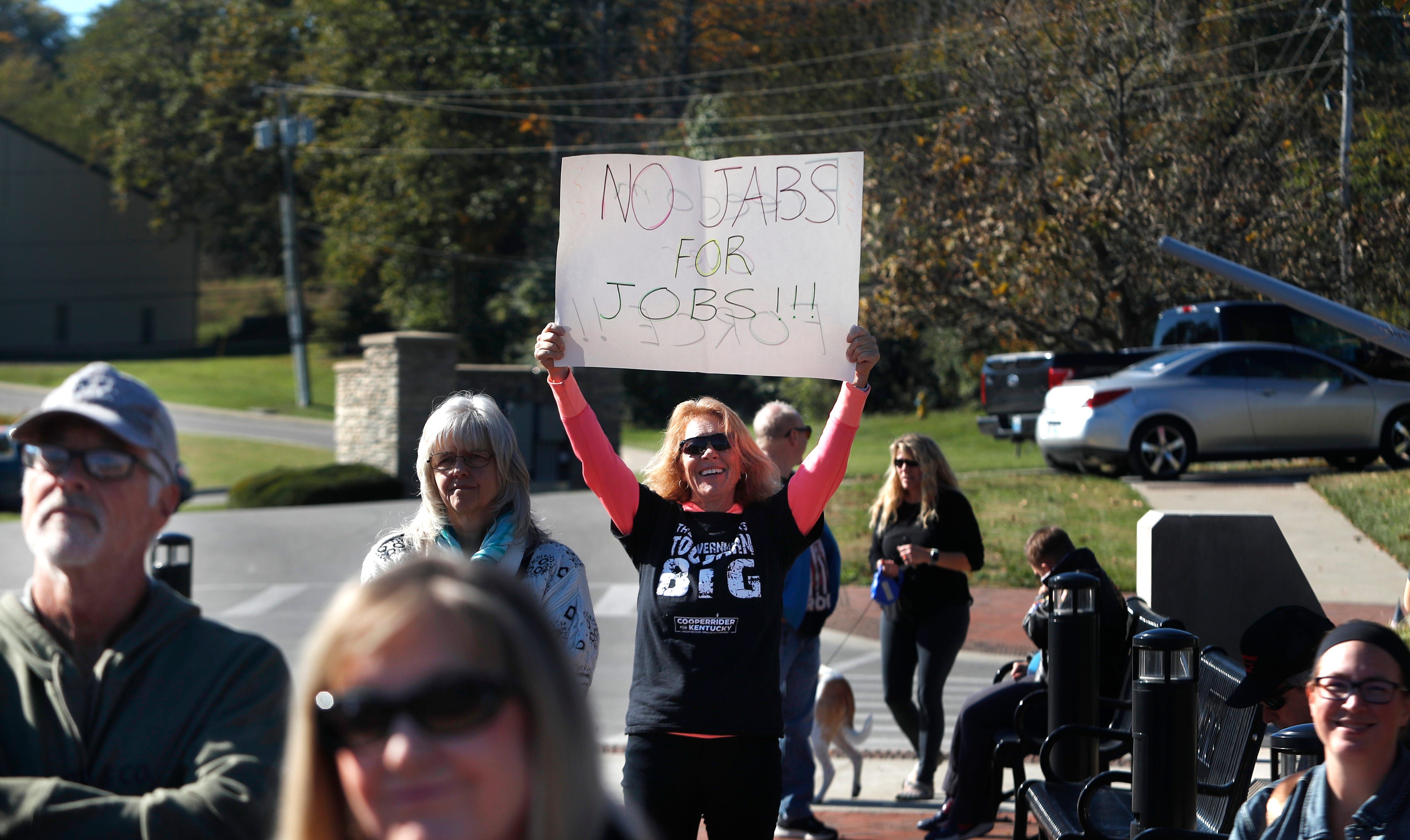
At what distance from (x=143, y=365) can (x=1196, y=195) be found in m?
47.9

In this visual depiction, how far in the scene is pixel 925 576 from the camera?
22.5 feet

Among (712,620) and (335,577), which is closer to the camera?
(712,620)

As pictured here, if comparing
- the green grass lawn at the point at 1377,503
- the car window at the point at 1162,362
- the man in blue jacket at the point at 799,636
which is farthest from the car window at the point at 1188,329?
the man in blue jacket at the point at 799,636

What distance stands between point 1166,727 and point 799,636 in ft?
7.92

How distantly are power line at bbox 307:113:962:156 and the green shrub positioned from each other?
1032 cm

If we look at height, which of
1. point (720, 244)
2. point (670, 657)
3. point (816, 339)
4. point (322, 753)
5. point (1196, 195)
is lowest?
point (670, 657)

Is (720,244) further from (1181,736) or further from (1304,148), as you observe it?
(1304,148)

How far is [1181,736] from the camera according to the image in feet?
13.2

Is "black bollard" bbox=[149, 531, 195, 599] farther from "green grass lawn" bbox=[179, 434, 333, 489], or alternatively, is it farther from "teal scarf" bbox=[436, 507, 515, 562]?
"green grass lawn" bbox=[179, 434, 333, 489]

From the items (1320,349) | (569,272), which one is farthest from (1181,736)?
(1320,349)

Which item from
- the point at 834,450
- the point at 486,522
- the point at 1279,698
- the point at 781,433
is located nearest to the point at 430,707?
the point at 486,522

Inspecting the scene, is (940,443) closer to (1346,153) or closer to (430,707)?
(1346,153)

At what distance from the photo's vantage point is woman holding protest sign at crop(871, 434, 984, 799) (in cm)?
680

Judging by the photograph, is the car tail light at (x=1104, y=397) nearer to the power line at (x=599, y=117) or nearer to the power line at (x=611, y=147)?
the power line at (x=611, y=147)
